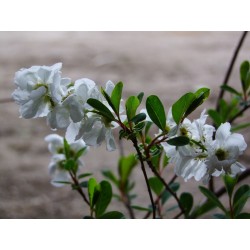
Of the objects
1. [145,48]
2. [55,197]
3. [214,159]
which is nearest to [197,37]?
[145,48]

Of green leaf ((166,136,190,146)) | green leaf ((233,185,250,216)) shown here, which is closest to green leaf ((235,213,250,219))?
green leaf ((233,185,250,216))

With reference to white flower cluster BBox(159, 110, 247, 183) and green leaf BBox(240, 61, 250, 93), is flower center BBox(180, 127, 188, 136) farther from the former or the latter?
green leaf BBox(240, 61, 250, 93)

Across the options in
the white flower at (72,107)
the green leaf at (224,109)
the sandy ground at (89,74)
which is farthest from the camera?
the sandy ground at (89,74)

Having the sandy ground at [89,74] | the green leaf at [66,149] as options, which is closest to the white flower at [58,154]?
the green leaf at [66,149]

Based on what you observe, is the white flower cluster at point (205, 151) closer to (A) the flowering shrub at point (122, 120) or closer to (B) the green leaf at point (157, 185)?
(A) the flowering shrub at point (122, 120)

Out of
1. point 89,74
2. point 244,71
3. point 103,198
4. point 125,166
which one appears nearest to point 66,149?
point 103,198

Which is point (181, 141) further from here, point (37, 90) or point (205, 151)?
point (37, 90)
